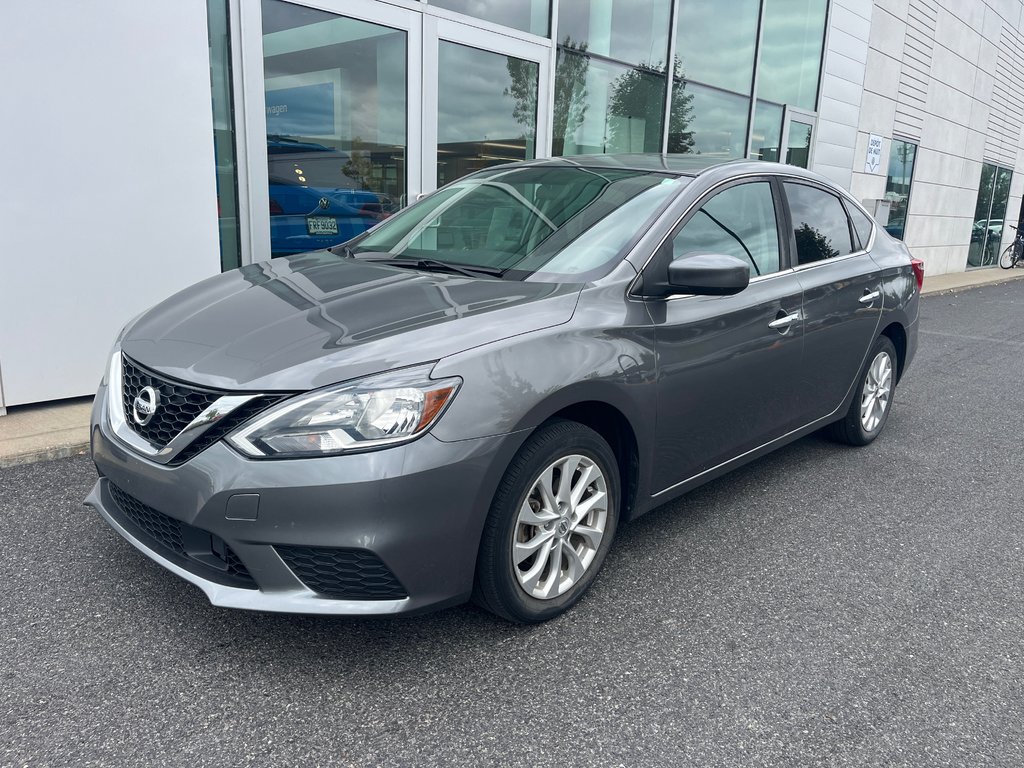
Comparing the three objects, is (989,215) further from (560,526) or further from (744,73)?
(560,526)

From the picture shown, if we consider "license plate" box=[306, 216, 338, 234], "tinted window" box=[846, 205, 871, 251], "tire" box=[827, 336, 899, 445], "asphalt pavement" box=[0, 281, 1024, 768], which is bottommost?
"asphalt pavement" box=[0, 281, 1024, 768]

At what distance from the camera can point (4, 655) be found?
8.20 feet

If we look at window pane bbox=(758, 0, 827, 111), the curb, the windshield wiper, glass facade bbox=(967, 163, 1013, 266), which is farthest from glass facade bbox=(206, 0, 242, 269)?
glass facade bbox=(967, 163, 1013, 266)

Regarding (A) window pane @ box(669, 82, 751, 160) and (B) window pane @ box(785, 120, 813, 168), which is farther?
(B) window pane @ box(785, 120, 813, 168)

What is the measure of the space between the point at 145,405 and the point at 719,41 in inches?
441

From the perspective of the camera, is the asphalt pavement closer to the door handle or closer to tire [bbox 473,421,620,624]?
tire [bbox 473,421,620,624]

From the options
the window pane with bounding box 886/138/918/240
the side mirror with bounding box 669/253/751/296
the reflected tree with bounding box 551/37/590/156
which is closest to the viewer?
the side mirror with bounding box 669/253/751/296

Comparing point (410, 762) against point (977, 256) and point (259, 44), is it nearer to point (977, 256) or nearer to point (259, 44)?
point (259, 44)

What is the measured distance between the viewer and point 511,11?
833cm

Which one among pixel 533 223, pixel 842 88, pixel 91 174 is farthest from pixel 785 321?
pixel 842 88

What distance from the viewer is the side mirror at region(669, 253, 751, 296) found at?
290cm

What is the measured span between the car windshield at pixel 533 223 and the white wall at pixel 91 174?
6.54 feet

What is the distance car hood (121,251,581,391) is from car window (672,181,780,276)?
2.46ft

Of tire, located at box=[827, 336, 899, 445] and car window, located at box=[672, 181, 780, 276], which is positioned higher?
car window, located at box=[672, 181, 780, 276]
